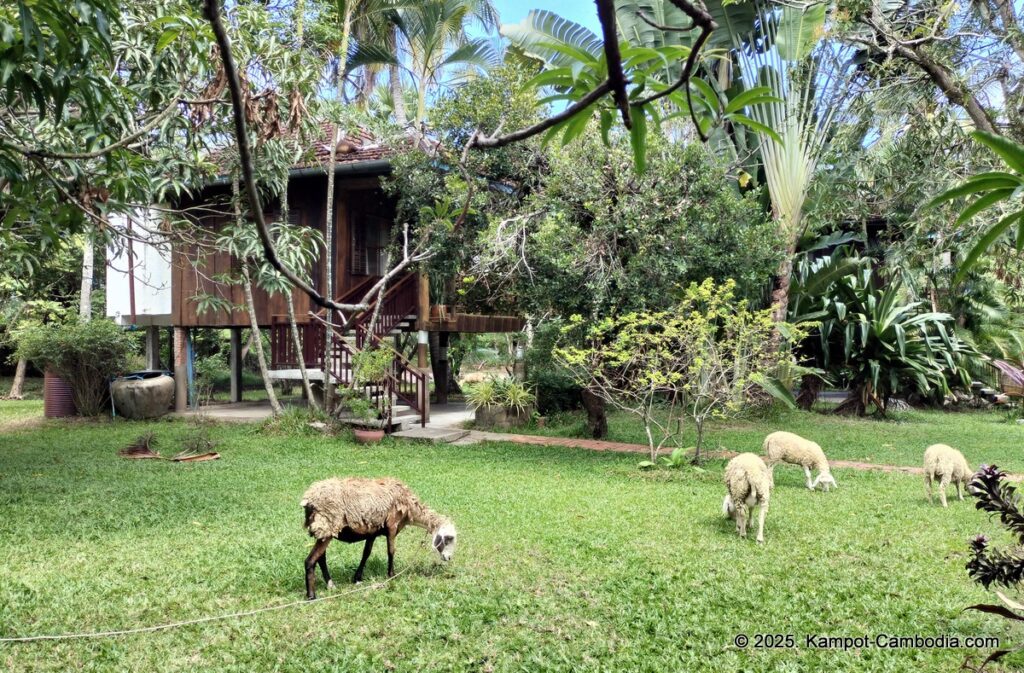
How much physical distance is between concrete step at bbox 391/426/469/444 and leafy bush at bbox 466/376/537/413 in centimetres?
111

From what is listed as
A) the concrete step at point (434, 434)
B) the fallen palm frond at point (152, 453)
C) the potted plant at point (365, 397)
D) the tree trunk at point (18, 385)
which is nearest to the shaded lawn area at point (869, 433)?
the concrete step at point (434, 434)

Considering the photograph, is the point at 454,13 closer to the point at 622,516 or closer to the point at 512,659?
the point at 622,516

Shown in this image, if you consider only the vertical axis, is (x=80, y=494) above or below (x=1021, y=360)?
below

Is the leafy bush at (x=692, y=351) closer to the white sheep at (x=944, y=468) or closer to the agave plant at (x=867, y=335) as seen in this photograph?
the white sheep at (x=944, y=468)

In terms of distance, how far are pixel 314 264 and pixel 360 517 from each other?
9913 millimetres

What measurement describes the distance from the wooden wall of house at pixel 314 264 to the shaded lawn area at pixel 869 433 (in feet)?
16.0

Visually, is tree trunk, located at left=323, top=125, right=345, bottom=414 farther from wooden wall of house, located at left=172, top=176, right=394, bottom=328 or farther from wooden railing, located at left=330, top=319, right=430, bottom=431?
wooden wall of house, located at left=172, top=176, right=394, bottom=328

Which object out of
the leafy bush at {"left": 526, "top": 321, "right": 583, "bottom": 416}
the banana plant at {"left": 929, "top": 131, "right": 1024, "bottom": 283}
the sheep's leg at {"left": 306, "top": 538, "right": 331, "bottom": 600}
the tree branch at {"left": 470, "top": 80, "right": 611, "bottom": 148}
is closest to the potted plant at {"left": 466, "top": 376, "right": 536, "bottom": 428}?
the leafy bush at {"left": 526, "top": 321, "right": 583, "bottom": 416}

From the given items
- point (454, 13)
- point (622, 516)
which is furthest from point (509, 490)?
point (454, 13)

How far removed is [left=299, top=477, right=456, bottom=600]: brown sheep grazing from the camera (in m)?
4.14

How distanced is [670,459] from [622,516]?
A: 2.63m

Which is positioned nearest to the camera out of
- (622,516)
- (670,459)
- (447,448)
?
(622,516)

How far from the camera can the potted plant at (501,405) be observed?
42.5 ft

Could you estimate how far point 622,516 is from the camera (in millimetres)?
6469
